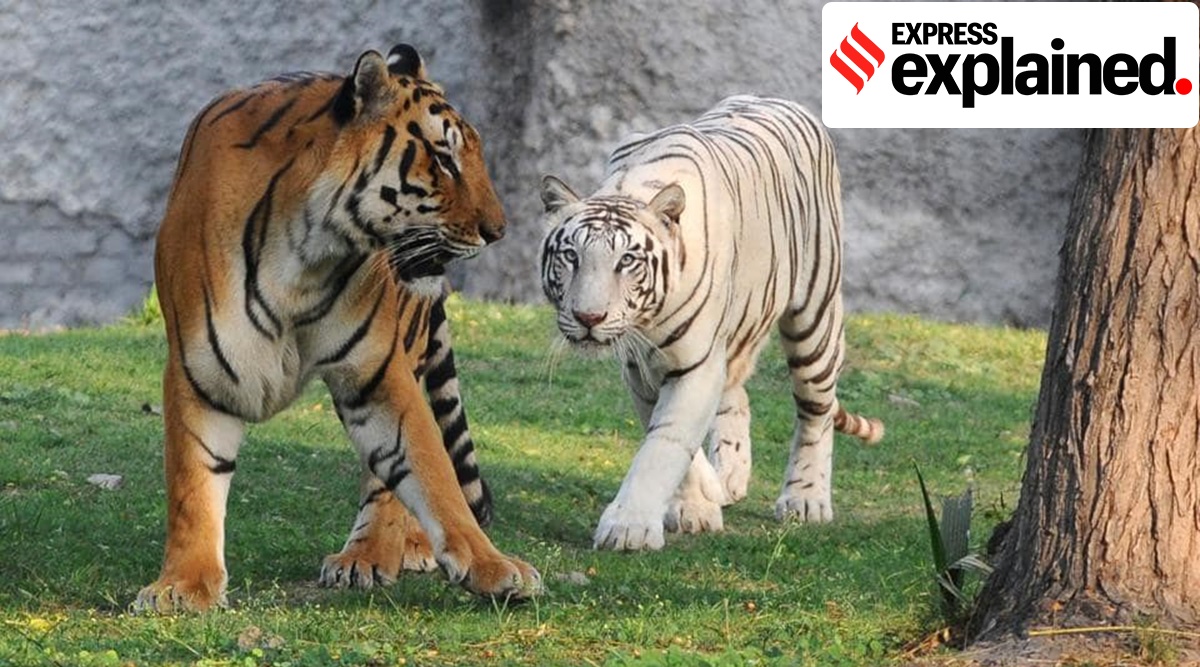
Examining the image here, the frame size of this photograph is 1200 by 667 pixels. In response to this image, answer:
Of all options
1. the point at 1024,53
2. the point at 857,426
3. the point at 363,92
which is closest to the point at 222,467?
the point at 363,92

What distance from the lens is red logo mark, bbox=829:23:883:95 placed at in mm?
5805

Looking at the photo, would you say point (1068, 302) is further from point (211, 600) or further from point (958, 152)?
point (958, 152)

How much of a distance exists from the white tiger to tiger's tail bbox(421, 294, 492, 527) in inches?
15.9

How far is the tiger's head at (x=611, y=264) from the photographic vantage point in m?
6.54

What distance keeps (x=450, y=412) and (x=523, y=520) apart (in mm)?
673

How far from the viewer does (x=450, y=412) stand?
6676 millimetres

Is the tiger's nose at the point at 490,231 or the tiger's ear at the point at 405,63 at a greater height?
the tiger's ear at the point at 405,63

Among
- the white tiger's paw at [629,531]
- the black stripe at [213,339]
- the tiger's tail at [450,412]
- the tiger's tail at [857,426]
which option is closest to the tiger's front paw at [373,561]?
the tiger's tail at [450,412]

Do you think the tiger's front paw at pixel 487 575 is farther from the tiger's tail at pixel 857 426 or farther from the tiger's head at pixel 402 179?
the tiger's tail at pixel 857 426

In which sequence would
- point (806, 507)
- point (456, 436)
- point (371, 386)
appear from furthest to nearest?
point (806, 507), point (456, 436), point (371, 386)

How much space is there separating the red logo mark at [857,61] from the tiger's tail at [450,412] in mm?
1555

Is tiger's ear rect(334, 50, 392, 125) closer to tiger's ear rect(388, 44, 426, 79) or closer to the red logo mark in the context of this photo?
tiger's ear rect(388, 44, 426, 79)

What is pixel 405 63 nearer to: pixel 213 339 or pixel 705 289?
pixel 213 339

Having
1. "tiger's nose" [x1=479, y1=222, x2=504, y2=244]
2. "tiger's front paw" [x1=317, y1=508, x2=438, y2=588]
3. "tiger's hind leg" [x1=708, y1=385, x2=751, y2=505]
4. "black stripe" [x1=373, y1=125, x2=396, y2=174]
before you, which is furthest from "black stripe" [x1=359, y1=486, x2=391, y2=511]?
"tiger's hind leg" [x1=708, y1=385, x2=751, y2=505]
